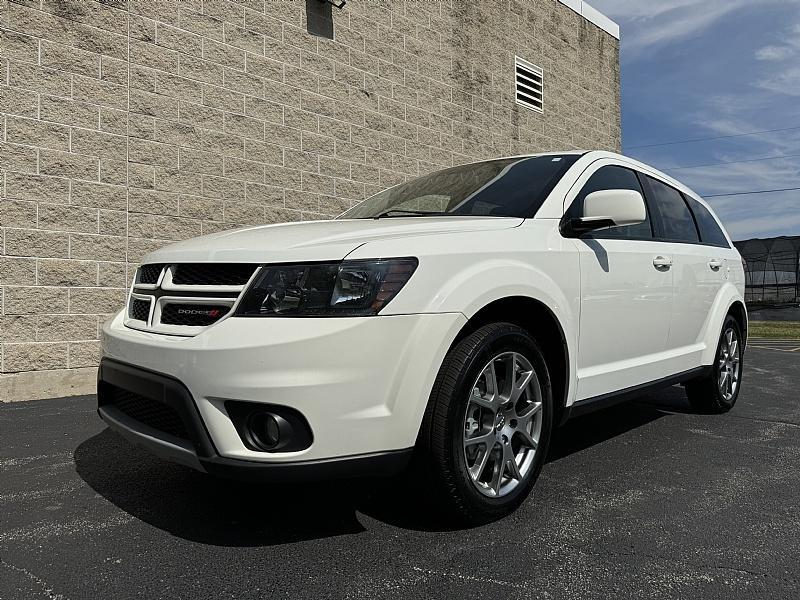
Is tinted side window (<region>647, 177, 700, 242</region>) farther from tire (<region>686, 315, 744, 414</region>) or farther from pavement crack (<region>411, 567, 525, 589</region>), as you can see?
pavement crack (<region>411, 567, 525, 589</region>)

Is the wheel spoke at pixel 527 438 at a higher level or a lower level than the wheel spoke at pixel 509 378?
lower

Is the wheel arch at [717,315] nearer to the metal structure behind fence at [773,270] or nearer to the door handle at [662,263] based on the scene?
the door handle at [662,263]

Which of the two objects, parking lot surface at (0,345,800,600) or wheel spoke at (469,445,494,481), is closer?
parking lot surface at (0,345,800,600)

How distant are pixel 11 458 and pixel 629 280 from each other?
365 cm

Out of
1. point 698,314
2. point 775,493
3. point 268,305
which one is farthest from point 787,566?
point 698,314

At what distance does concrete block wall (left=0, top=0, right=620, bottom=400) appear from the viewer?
5.48m

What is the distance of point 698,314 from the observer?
4.46 meters

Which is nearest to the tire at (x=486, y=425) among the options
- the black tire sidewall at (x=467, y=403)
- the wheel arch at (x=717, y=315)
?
the black tire sidewall at (x=467, y=403)

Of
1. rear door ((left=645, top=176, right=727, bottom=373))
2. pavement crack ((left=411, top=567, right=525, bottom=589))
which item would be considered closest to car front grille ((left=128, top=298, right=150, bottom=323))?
pavement crack ((left=411, top=567, right=525, bottom=589))

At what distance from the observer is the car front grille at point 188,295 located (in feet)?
8.00

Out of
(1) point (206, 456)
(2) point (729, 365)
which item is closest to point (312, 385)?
(1) point (206, 456)

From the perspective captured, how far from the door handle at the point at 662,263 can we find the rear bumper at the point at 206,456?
2.22 meters

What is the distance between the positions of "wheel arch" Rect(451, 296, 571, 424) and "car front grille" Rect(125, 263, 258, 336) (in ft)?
3.38

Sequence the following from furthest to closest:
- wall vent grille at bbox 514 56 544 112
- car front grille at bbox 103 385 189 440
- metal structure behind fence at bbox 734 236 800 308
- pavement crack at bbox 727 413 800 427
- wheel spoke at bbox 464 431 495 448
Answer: metal structure behind fence at bbox 734 236 800 308 < wall vent grille at bbox 514 56 544 112 < pavement crack at bbox 727 413 800 427 < wheel spoke at bbox 464 431 495 448 < car front grille at bbox 103 385 189 440
